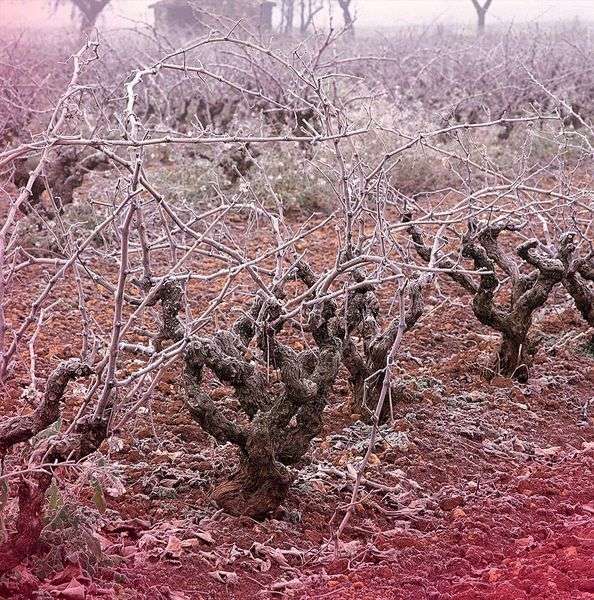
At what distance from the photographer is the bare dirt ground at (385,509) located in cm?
265

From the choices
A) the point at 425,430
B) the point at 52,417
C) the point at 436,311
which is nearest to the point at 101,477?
the point at 52,417

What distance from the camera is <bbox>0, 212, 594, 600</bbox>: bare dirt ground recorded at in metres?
2.65

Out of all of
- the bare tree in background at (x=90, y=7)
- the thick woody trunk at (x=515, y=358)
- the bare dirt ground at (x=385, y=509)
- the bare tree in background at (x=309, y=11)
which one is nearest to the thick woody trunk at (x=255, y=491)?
the bare dirt ground at (x=385, y=509)

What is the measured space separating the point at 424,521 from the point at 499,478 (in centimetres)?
49

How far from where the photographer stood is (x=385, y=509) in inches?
128

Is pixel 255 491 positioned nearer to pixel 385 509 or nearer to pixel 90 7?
pixel 385 509

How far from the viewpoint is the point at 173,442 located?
3635 millimetres

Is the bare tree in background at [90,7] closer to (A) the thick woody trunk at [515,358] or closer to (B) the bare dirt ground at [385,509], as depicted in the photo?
(B) the bare dirt ground at [385,509]

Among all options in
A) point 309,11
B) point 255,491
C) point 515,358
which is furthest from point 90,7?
point 255,491

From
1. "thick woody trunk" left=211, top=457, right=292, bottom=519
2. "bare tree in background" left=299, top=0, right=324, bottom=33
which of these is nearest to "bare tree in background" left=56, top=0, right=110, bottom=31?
"bare tree in background" left=299, top=0, right=324, bottom=33

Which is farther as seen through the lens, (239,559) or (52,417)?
(239,559)

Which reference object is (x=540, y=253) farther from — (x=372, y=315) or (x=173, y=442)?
(x=173, y=442)

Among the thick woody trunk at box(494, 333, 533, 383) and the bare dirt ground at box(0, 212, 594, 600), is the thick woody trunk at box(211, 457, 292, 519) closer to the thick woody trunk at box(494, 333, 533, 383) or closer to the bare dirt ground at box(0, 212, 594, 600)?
the bare dirt ground at box(0, 212, 594, 600)

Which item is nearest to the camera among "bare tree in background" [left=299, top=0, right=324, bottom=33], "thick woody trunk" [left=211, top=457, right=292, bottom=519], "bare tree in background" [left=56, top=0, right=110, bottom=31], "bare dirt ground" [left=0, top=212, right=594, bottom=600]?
"bare dirt ground" [left=0, top=212, right=594, bottom=600]
